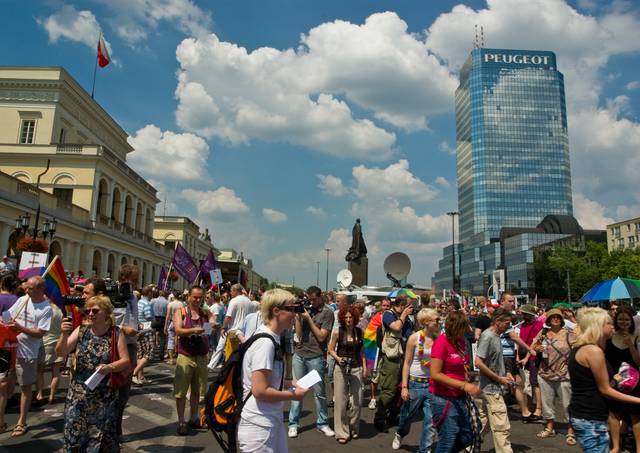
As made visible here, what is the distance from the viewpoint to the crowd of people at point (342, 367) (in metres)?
3.71

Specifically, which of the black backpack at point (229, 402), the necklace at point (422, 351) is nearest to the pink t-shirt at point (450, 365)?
the necklace at point (422, 351)

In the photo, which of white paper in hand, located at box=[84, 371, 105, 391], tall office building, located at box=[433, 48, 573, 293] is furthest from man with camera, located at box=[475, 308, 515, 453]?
tall office building, located at box=[433, 48, 573, 293]

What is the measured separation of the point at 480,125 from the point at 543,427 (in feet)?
450

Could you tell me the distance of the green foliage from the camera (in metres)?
54.6

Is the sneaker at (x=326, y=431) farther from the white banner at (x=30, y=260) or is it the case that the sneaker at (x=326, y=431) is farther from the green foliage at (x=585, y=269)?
the green foliage at (x=585, y=269)

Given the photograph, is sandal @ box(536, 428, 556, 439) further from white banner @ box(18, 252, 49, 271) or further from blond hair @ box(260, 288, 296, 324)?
white banner @ box(18, 252, 49, 271)

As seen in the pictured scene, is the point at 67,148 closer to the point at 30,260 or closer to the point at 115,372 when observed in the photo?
the point at 30,260

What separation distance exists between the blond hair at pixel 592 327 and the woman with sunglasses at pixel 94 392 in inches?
165

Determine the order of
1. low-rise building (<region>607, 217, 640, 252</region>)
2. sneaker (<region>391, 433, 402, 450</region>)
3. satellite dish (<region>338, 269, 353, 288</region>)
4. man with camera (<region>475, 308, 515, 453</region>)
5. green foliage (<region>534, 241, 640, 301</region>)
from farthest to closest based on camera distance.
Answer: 1. low-rise building (<region>607, 217, 640, 252</region>)
2. green foliage (<region>534, 241, 640, 301</region>)
3. satellite dish (<region>338, 269, 353, 288</region>)
4. sneaker (<region>391, 433, 402, 450</region>)
5. man with camera (<region>475, 308, 515, 453</region>)

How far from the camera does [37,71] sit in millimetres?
40625

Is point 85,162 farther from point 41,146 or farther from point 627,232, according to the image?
point 627,232

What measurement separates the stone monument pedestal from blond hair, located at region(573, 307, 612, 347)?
1165 inches

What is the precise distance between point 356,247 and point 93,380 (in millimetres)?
30674

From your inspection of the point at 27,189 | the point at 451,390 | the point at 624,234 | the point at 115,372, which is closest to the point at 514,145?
Answer: the point at 624,234
